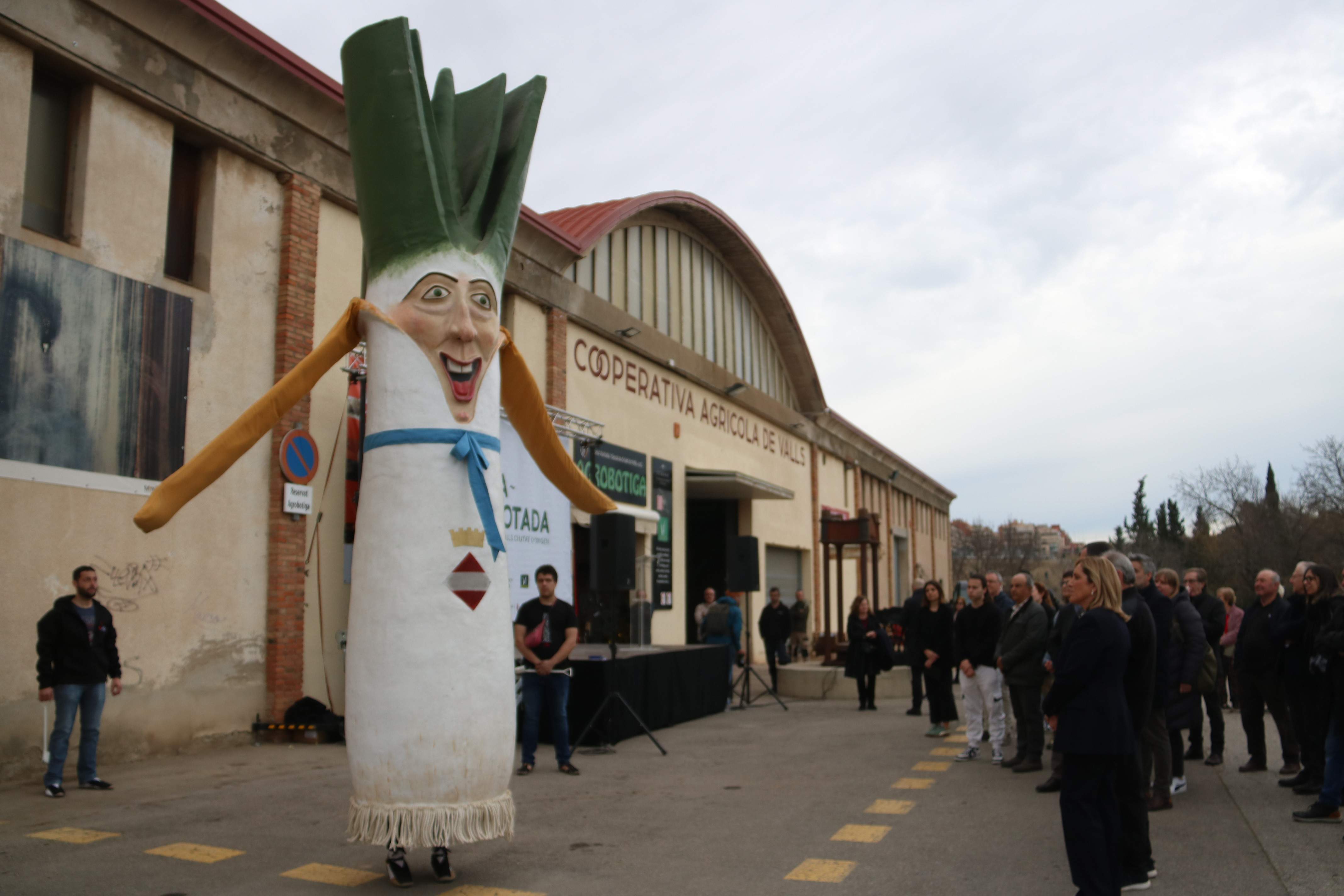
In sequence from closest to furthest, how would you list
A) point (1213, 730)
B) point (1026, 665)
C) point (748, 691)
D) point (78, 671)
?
point (78, 671), point (1026, 665), point (1213, 730), point (748, 691)

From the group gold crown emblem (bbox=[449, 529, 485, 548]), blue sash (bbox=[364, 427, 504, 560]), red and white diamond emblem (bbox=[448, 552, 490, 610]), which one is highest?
blue sash (bbox=[364, 427, 504, 560])

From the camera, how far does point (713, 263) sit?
23.5 metres

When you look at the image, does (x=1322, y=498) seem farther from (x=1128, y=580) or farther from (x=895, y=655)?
(x=1128, y=580)

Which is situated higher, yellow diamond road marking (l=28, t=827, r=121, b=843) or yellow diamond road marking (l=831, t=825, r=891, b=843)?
yellow diamond road marking (l=28, t=827, r=121, b=843)

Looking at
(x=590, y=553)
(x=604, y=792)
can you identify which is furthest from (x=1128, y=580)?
(x=590, y=553)

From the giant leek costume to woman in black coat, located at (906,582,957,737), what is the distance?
6.84 metres

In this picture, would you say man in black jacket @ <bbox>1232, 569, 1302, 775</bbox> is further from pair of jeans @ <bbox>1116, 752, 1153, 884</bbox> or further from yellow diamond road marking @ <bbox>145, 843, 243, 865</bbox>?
yellow diamond road marking @ <bbox>145, 843, 243, 865</bbox>

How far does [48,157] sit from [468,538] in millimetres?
6864

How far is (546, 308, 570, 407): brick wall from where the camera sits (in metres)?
15.8

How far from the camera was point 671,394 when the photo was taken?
20.2 meters

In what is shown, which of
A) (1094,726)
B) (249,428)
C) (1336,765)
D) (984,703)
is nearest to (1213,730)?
(984,703)

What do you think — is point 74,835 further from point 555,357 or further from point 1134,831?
point 555,357

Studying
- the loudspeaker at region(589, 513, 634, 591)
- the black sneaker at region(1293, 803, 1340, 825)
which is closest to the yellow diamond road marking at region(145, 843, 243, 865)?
the loudspeaker at region(589, 513, 634, 591)

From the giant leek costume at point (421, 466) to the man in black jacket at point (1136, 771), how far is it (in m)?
3.22
